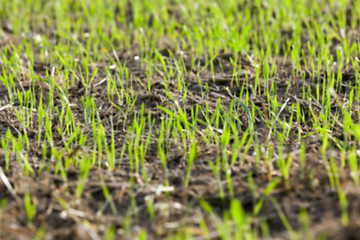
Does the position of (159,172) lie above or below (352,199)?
below

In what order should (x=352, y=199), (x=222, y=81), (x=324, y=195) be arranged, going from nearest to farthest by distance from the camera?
(x=352, y=199)
(x=324, y=195)
(x=222, y=81)

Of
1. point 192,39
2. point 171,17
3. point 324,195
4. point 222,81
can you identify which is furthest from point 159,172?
point 171,17

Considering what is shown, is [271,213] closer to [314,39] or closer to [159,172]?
[159,172]

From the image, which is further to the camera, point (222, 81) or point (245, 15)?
point (245, 15)

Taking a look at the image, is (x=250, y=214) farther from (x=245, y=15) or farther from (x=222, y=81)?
(x=245, y=15)

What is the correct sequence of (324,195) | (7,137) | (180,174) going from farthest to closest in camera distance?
1. (7,137)
2. (180,174)
3. (324,195)

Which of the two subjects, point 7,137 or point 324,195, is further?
point 7,137

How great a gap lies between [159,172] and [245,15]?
2.21 metres

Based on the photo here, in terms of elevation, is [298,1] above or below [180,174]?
above

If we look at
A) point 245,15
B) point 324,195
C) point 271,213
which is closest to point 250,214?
point 271,213

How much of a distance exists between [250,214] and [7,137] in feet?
3.50

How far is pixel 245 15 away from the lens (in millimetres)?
3893

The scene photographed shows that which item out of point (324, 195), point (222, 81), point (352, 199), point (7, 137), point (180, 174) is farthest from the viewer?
point (222, 81)

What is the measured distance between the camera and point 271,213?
167 centimetres
